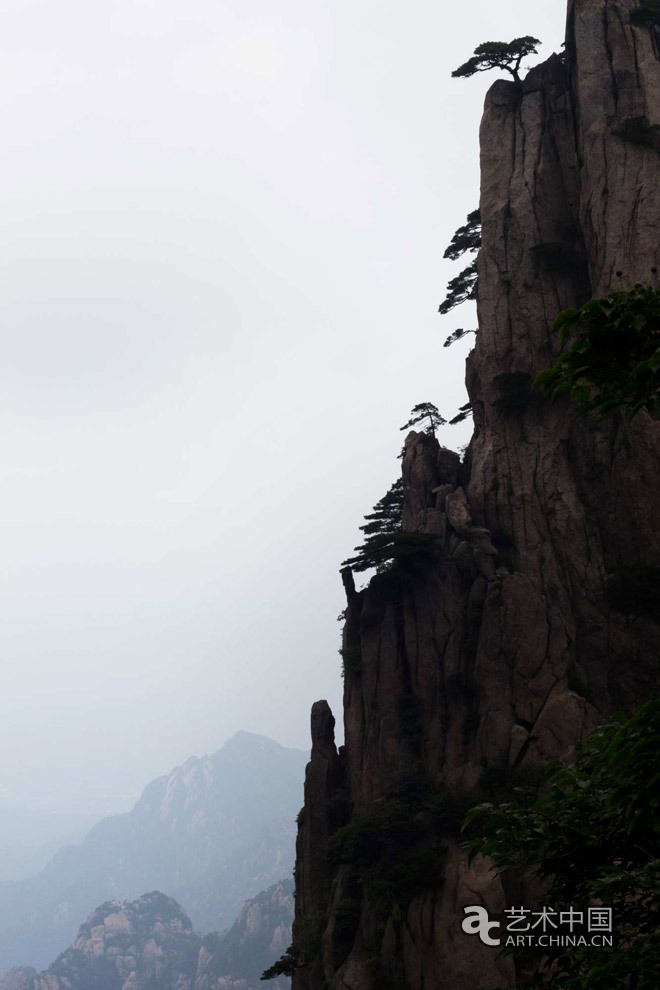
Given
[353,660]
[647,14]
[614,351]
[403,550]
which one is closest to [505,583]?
[403,550]

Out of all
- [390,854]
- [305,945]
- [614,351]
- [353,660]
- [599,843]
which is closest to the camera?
[614,351]

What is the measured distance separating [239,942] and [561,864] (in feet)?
736

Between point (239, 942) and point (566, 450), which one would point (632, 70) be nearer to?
point (566, 450)

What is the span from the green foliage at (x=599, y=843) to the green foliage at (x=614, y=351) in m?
3.39

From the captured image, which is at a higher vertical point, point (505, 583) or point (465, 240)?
point (465, 240)

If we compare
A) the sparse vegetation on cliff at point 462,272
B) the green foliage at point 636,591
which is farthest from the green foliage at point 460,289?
the green foliage at point 636,591

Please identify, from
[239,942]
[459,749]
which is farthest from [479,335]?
[239,942]

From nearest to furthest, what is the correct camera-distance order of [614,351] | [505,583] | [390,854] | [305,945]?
[614,351]
[390,854]
[505,583]
[305,945]

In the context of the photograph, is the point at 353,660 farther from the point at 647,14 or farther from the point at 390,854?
the point at 647,14

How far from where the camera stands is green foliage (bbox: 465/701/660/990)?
7.88 meters

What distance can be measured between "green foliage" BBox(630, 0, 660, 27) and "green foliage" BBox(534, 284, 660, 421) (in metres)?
44.2

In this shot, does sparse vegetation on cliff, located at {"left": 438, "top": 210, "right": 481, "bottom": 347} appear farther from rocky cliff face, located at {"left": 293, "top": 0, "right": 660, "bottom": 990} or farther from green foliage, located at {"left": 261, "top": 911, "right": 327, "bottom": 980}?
green foliage, located at {"left": 261, "top": 911, "right": 327, "bottom": 980}

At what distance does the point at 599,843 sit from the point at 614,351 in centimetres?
617

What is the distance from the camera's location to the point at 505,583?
3428 cm
